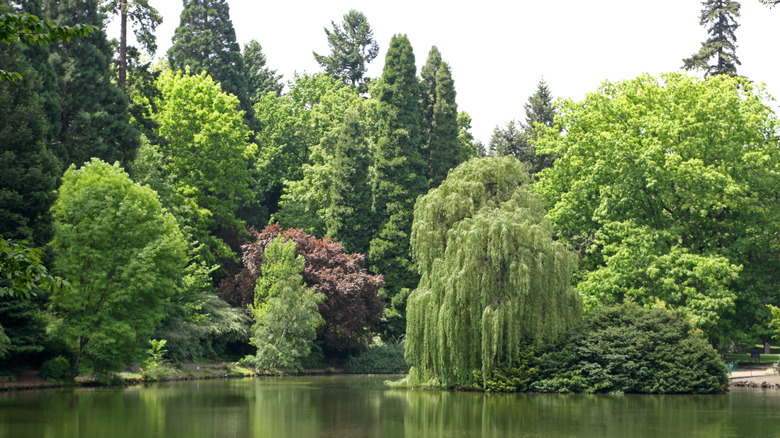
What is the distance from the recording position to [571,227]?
1777 inches

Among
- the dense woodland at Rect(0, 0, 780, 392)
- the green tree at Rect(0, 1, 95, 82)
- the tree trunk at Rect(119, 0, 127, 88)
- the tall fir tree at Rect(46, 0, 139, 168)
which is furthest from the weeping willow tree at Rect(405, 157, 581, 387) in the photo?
the tree trunk at Rect(119, 0, 127, 88)

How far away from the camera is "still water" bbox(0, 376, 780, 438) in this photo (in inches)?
748

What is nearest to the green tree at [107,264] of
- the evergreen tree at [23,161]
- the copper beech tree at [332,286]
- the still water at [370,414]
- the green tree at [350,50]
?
the evergreen tree at [23,161]

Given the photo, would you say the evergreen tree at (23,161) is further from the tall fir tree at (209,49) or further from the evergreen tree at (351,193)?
the tall fir tree at (209,49)

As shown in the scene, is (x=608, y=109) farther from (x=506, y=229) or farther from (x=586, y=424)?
(x=586, y=424)

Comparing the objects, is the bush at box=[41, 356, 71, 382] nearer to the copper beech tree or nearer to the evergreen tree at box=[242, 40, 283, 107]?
the copper beech tree

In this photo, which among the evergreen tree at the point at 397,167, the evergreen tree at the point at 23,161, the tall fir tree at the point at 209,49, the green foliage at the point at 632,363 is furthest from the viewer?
the tall fir tree at the point at 209,49

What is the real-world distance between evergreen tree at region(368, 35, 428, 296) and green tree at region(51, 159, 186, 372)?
70.2ft

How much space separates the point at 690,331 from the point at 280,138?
47.7 metres

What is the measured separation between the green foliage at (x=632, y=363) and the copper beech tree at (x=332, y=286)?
21.0 m

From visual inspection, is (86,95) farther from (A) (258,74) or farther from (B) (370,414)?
(A) (258,74)

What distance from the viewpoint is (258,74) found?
9175 centimetres

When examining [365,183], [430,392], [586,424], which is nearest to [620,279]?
[430,392]

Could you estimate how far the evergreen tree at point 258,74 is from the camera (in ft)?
288
